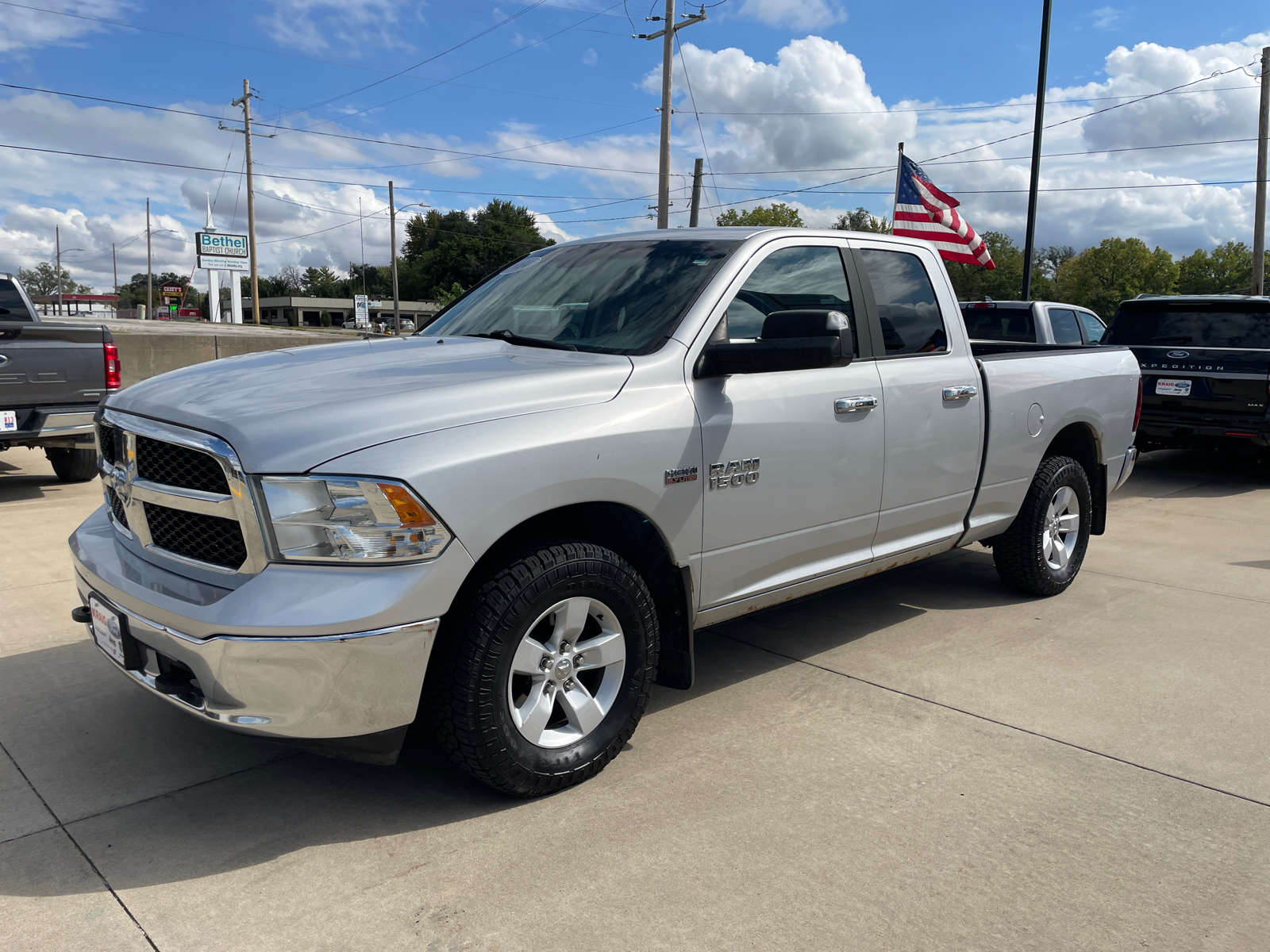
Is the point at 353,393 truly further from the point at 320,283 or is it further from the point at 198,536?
the point at 320,283

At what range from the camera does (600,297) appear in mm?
3883

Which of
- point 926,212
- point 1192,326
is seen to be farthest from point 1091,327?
point 926,212

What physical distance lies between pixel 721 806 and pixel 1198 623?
3.40 m

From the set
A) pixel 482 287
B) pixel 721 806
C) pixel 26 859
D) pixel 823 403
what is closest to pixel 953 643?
pixel 823 403

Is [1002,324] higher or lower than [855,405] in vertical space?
higher

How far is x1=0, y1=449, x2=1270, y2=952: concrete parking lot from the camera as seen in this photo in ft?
8.22

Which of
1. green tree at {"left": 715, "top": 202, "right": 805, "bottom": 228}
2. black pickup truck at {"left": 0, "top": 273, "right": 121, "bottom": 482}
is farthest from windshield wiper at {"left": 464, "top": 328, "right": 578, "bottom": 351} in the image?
green tree at {"left": 715, "top": 202, "right": 805, "bottom": 228}

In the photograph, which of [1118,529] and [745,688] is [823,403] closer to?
[745,688]

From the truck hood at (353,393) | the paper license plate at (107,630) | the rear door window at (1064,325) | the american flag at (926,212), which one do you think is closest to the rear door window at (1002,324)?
the rear door window at (1064,325)

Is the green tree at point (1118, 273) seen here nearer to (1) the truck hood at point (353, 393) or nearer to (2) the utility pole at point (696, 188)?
(2) the utility pole at point (696, 188)

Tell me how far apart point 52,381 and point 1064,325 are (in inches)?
404

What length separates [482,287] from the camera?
4.75 m

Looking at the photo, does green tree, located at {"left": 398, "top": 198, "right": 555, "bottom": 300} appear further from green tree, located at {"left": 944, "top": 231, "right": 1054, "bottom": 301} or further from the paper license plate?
the paper license plate

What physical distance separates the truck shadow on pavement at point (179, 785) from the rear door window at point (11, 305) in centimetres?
563
